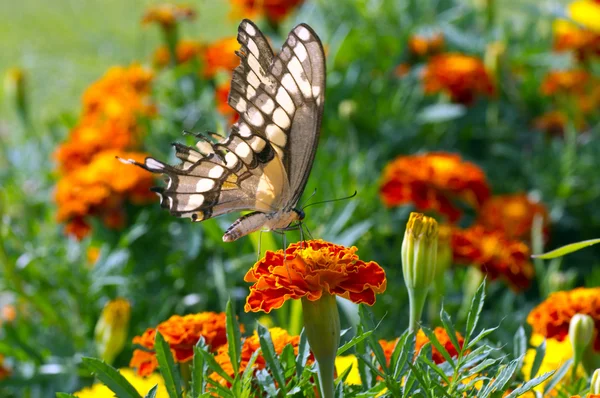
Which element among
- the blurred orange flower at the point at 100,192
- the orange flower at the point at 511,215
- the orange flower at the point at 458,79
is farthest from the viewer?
the orange flower at the point at 458,79

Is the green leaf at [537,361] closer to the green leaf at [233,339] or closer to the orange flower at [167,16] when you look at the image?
the green leaf at [233,339]

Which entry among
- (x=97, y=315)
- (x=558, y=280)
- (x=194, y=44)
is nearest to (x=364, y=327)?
(x=558, y=280)

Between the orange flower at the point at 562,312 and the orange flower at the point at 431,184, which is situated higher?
the orange flower at the point at 431,184

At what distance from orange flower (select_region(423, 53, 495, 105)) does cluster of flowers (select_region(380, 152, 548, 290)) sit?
45 centimetres

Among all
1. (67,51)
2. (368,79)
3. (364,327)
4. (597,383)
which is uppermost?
(67,51)

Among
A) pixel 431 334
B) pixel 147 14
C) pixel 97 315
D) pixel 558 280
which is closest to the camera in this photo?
pixel 431 334

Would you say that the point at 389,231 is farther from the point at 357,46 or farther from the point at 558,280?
the point at 357,46

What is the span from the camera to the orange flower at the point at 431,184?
1650 millimetres

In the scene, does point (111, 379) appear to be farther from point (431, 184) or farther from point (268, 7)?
point (268, 7)

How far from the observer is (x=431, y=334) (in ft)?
2.36

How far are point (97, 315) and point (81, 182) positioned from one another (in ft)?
0.95

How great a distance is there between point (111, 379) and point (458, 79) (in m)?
1.71

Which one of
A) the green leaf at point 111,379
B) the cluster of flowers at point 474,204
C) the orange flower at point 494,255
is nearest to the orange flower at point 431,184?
the cluster of flowers at point 474,204

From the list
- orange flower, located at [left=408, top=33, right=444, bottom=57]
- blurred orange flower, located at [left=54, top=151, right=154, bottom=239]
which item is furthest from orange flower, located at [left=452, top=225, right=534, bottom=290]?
orange flower, located at [left=408, top=33, right=444, bottom=57]
